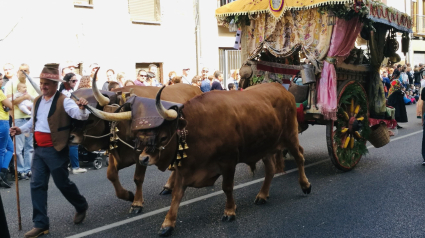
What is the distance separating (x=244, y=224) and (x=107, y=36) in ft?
38.9

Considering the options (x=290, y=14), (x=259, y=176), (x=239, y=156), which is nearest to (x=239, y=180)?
(x=259, y=176)

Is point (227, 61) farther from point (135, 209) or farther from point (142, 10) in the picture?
point (135, 209)

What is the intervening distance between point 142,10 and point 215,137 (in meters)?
12.9

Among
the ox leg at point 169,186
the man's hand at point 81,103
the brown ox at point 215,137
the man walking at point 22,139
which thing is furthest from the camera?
the man walking at point 22,139

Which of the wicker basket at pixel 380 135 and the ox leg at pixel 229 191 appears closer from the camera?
the ox leg at pixel 229 191

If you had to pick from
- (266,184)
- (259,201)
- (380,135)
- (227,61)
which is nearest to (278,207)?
(259,201)

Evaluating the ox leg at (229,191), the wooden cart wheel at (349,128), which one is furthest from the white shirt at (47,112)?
the wooden cart wheel at (349,128)

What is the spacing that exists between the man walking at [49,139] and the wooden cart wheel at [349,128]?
4114mm

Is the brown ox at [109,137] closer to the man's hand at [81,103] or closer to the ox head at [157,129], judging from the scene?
the man's hand at [81,103]

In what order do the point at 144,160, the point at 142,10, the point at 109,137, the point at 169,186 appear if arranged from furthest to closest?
the point at 142,10
the point at 169,186
the point at 109,137
the point at 144,160

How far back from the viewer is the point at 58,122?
5.50 meters

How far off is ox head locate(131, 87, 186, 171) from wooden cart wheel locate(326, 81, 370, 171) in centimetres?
338

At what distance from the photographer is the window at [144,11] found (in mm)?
17281

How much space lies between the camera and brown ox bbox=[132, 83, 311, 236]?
5.23 meters
